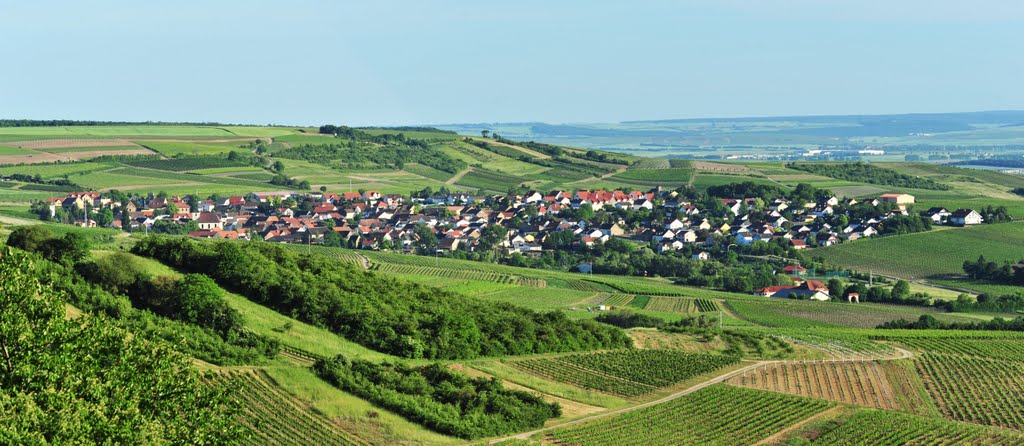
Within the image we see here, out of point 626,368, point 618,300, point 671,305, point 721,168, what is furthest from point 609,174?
point 626,368

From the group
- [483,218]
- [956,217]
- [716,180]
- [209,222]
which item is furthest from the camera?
[716,180]

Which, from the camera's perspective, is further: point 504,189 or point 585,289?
point 504,189

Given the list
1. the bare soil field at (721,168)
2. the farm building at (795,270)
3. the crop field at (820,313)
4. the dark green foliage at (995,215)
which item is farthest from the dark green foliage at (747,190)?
the crop field at (820,313)

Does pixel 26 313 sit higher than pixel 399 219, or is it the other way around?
pixel 26 313

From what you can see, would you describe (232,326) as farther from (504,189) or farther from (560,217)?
(504,189)

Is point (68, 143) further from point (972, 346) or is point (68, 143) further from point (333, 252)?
point (972, 346)

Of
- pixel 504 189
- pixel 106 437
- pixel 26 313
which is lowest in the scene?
pixel 504 189

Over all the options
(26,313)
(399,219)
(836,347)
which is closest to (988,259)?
(836,347)

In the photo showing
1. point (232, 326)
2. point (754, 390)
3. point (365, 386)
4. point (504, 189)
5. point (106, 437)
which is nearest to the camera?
point (106, 437)
